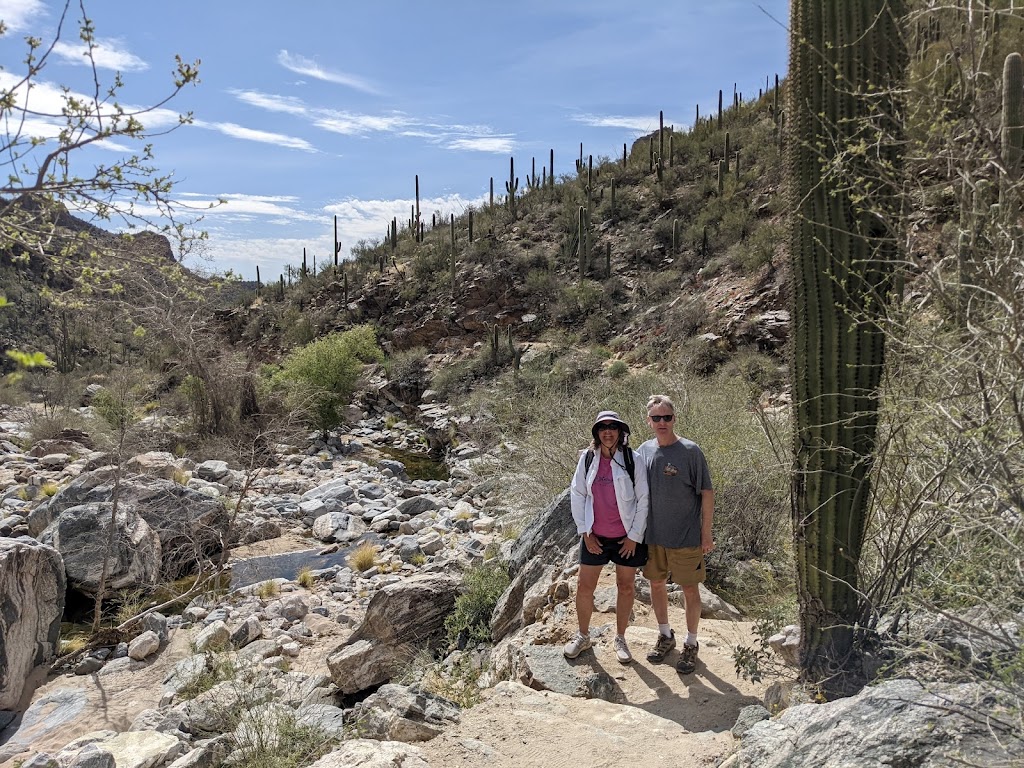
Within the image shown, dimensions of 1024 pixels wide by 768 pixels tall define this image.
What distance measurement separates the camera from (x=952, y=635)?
105 inches

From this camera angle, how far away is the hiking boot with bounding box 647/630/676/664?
14.3 feet

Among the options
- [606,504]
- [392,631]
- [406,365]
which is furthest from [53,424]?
[606,504]

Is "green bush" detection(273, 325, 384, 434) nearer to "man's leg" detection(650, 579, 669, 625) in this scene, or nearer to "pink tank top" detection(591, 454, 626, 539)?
"pink tank top" detection(591, 454, 626, 539)

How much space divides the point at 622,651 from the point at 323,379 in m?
18.4

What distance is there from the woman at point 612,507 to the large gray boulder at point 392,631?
8.44ft

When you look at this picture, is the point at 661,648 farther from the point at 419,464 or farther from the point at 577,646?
the point at 419,464

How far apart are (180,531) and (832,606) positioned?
9.53 m

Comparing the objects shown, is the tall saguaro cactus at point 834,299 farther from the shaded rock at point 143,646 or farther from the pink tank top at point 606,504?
the shaded rock at point 143,646

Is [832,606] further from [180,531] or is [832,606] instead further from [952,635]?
[180,531]

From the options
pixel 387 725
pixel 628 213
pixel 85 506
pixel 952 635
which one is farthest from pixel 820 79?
pixel 628 213

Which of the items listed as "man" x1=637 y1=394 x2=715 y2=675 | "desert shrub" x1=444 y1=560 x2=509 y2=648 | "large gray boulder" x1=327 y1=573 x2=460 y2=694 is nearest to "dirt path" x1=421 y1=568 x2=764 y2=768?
"man" x1=637 y1=394 x2=715 y2=675

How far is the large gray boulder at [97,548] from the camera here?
28.1 feet

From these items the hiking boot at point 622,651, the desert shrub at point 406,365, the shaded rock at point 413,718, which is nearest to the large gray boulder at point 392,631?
the shaded rock at point 413,718

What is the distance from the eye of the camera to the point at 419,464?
57.8 ft
